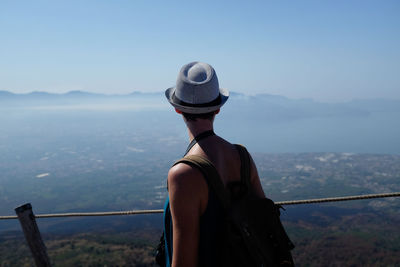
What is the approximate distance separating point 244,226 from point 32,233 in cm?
405

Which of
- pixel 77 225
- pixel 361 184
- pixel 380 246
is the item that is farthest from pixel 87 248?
pixel 361 184

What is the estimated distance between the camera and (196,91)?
2.26 m

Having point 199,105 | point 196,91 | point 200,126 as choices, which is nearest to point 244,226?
point 200,126

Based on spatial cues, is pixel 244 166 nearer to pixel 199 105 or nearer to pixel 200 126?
pixel 200 126

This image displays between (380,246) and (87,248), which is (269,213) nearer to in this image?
(87,248)

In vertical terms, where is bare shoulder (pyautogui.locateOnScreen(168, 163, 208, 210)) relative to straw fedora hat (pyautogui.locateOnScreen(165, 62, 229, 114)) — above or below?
below

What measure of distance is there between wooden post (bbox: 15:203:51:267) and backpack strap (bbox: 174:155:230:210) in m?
3.72

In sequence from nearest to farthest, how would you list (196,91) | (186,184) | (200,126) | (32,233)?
1. (186,184)
2. (196,91)
3. (200,126)
4. (32,233)

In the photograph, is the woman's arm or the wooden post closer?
the woman's arm

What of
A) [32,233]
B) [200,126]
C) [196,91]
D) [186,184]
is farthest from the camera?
[32,233]

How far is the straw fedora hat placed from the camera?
7.44 ft

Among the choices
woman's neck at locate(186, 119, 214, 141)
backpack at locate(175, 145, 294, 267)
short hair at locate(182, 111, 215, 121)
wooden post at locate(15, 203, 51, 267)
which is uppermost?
short hair at locate(182, 111, 215, 121)

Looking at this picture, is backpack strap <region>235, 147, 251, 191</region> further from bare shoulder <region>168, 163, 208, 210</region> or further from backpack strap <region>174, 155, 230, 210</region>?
bare shoulder <region>168, 163, 208, 210</region>

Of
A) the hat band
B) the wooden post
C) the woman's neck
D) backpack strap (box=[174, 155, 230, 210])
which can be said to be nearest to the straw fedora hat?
the hat band
